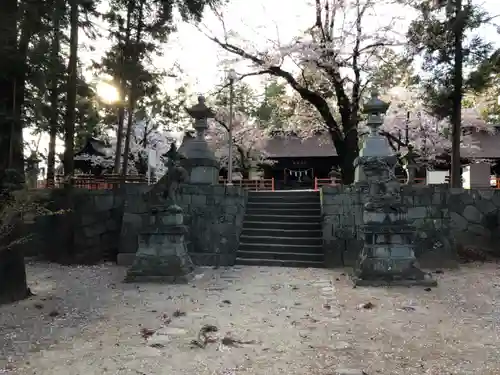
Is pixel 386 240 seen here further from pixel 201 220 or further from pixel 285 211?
pixel 201 220

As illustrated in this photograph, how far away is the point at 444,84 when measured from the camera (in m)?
11.1

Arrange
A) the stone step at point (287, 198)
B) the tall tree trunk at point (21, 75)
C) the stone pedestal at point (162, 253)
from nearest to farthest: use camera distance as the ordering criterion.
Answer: the tall tree trunk at point (21, 75)
the stone pedestal at point (162, 253)
the stone step at point (287, 198)

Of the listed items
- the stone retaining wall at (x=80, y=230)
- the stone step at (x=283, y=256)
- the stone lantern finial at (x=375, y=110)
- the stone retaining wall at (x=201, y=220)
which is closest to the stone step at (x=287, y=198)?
the stone retaining wall at (x=201, y=220)

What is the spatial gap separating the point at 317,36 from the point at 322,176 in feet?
34.6

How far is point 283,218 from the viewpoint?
9.90 m

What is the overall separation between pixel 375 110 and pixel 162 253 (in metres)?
4.80

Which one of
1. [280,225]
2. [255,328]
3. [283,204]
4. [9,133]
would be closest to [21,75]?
[9,133]

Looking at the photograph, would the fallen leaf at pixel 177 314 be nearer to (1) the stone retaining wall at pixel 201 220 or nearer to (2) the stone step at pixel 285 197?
(1) the stone retaining wall at pixel 201 220

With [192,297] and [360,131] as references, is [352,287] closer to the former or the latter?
[192,297]

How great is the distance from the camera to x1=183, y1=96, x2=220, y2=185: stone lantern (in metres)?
9.09

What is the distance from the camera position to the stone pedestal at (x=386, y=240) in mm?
6625

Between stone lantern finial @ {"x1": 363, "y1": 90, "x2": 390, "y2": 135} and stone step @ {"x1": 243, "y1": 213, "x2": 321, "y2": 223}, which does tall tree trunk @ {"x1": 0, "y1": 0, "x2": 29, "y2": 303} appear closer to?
stone step @ {"x1": 243, "y1": 213, "x2": 321, "y2": 223}

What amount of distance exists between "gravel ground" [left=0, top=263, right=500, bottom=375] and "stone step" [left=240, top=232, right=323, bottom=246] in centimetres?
192

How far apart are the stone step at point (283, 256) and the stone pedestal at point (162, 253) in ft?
5.89
